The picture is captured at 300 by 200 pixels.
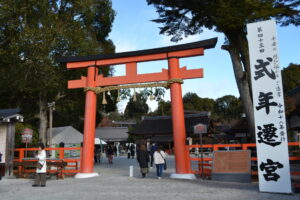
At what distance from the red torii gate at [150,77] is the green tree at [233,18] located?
44.7 inches

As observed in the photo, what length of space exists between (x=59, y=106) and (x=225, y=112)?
142ft

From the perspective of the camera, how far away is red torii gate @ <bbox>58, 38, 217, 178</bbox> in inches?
418

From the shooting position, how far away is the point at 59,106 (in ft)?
64.8

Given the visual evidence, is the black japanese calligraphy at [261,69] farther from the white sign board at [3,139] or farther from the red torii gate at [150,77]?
the white sign board at [3,139]

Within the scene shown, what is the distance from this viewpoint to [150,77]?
11461mm

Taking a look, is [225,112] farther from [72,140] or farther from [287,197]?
[287,197]

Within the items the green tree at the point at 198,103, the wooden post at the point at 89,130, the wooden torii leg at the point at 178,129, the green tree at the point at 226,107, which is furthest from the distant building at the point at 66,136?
the green tree at the point at 226,107

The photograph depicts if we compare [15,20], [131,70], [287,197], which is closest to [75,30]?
[15,20]

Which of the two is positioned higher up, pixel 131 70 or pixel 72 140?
pixel 131 70

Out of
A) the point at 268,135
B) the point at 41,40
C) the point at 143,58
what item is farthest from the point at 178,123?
the point at 41,40

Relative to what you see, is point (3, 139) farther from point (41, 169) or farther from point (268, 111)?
point (268, 111)

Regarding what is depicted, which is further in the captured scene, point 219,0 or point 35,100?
point 35,100

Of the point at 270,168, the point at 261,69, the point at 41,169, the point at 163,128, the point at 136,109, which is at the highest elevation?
the point at 136,109

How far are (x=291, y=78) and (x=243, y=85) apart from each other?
21.8 meters
